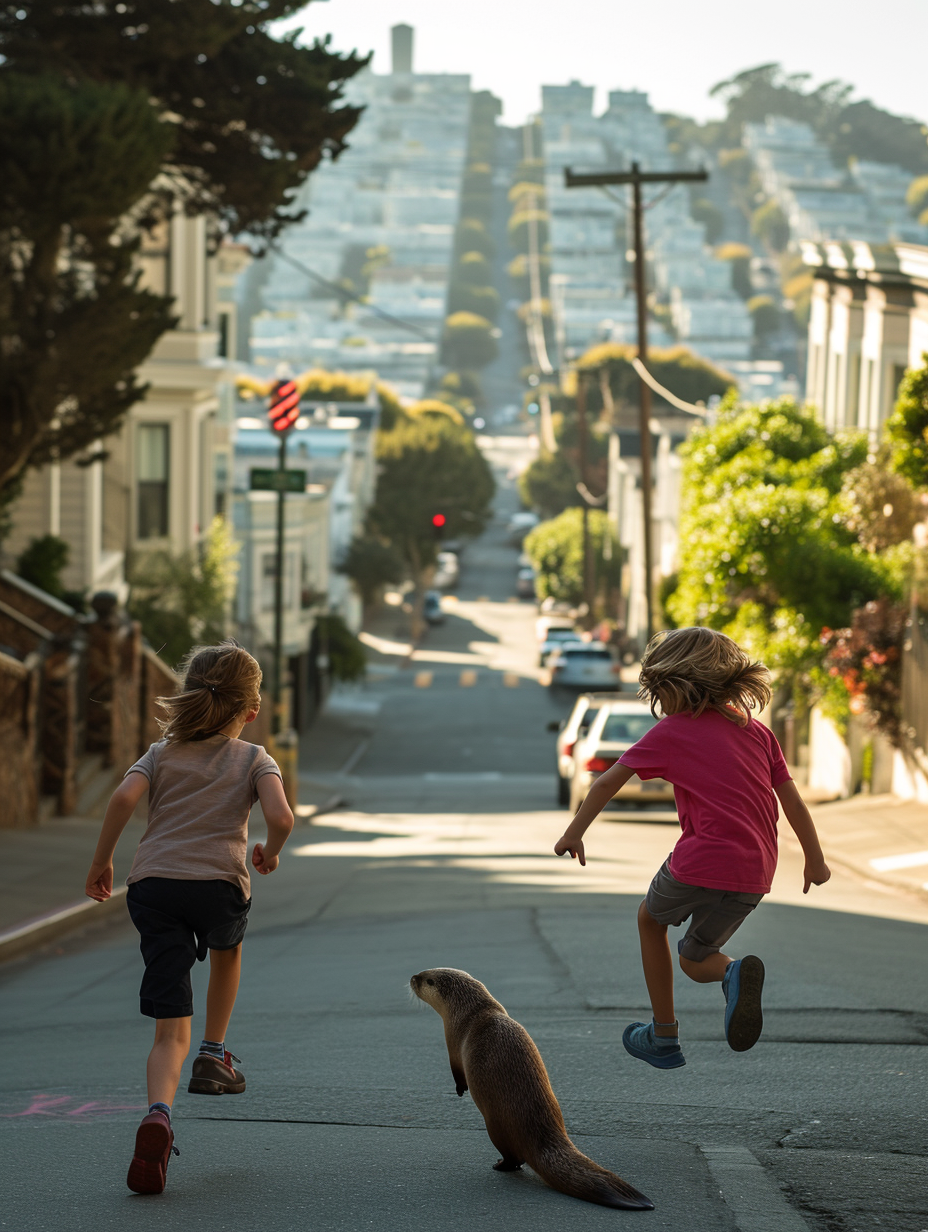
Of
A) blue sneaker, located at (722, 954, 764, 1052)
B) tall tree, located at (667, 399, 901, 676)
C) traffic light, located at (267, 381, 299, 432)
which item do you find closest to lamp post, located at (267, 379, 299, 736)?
traffic light, located at (267, 381, 299, 432)

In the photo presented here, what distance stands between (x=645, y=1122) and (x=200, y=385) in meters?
26.0

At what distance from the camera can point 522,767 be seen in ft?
120

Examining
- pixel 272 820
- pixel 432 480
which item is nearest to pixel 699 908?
pixel 272 820

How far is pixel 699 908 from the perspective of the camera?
16.7 feet

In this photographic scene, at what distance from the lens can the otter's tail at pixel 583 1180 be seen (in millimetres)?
4438

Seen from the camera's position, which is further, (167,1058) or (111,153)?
(111,153)

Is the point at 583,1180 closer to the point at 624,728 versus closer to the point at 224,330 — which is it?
the point at 624,728

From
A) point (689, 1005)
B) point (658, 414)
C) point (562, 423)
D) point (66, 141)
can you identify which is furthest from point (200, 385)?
point (562, 423)

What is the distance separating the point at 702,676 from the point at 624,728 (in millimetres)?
14681

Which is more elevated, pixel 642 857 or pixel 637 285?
pixel 637 285

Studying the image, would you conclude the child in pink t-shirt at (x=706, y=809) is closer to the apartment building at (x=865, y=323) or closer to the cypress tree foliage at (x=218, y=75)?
the cypress tree foliage at (x=218, y=75)

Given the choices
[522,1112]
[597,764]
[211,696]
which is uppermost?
[211,696]

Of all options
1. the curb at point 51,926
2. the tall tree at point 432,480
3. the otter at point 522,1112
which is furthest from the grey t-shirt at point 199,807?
the tall tree at point 432,480

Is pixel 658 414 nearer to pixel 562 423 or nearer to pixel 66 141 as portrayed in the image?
pixel 562 423
